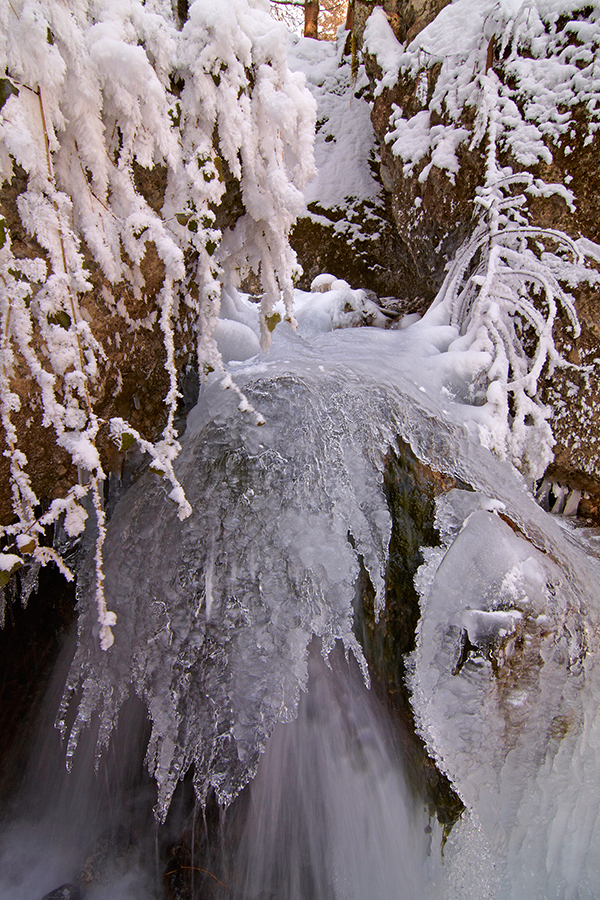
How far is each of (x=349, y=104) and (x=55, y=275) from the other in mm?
5721

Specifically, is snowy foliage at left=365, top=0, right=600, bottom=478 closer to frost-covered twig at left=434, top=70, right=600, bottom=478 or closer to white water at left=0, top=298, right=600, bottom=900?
frost-covered twig at left=434, top=70, right=600, bottom=478

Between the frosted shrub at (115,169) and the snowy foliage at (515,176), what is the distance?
1.58 meters

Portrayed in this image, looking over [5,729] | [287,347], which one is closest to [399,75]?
[287,347]

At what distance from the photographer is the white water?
6.27 feet

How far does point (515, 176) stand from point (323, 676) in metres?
3.19

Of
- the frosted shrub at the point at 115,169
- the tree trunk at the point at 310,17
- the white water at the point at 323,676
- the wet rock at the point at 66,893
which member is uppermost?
the tree trunk at the point at 310,17

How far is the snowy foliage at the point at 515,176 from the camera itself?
2756mm

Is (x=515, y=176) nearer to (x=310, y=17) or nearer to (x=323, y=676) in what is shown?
(x=323, y=676)

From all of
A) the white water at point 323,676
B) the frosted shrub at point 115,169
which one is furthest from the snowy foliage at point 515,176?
the frosted shrub at point 115,169

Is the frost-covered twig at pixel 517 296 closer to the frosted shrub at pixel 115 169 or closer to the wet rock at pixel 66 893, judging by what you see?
the frosted shrub at pixel 115 169

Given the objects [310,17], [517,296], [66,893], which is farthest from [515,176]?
[310,17]

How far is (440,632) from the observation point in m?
2.01

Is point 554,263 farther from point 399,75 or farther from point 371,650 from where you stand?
point 371,650

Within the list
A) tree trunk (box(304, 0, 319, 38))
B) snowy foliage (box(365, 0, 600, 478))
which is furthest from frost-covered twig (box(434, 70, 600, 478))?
tree trunk (box(304, 0, 319, 38))
